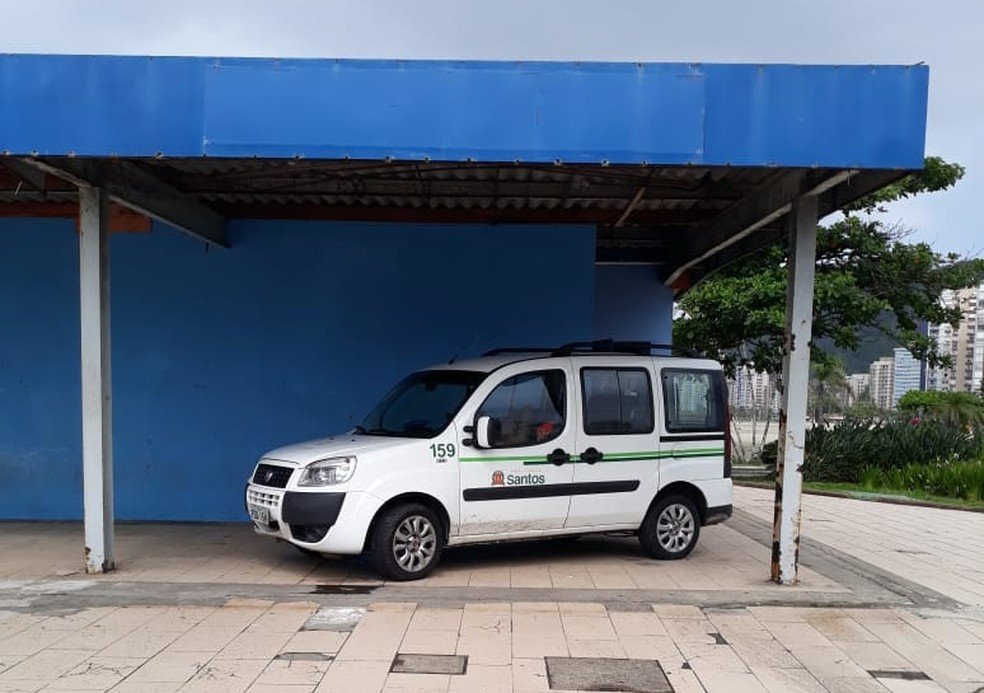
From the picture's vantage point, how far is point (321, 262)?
10.3 m

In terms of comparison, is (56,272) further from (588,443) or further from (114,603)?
(588,443)

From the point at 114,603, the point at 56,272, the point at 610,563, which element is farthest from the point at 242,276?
the point at 610,563

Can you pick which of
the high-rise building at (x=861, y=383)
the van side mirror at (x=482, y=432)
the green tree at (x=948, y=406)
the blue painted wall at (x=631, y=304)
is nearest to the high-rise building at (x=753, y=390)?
the green tree at (x=948, y=406)

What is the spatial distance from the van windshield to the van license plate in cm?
119

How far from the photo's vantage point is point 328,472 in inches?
269

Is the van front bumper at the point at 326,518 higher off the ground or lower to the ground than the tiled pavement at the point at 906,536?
higher

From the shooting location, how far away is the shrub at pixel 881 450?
17.6m

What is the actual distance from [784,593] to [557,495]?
7.09 ft

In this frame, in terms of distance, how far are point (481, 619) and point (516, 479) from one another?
155cm

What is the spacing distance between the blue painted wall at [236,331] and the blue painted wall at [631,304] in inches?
138

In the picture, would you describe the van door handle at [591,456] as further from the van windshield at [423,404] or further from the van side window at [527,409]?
the van windshield at [423,404]

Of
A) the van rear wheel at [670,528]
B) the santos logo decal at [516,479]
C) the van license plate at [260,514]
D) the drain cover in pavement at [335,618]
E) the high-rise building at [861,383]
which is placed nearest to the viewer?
the drain cover in pavement at [335,618]

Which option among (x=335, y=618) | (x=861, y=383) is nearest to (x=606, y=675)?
(x=335, y=618)

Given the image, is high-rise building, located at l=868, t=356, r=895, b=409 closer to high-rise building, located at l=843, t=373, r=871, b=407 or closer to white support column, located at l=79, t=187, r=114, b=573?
high-rise building, located at l=843, t=373, r=871, b=407
